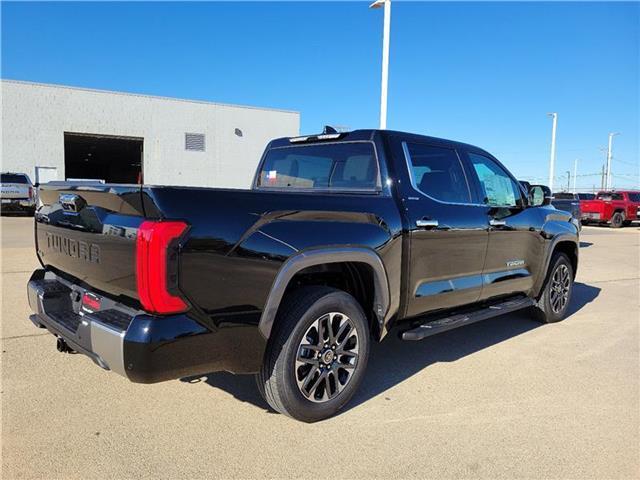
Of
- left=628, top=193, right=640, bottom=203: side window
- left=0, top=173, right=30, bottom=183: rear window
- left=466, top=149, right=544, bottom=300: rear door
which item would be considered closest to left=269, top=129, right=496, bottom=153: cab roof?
left=466, top=149, right=544, bottom=300: rear door

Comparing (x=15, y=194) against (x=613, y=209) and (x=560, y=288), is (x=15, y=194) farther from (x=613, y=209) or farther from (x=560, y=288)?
(x=613, y=209)

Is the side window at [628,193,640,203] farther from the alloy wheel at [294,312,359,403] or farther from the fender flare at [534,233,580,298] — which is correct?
the alloy wheel at [294,312,359,403]

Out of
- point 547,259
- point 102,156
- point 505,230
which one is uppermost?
point 102,156

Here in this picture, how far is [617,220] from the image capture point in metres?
24.7

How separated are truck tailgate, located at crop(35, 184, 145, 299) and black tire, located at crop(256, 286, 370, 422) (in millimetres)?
905

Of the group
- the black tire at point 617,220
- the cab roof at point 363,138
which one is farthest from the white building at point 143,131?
the cab roof at point 363,138

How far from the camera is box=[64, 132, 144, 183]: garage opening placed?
1174 inches

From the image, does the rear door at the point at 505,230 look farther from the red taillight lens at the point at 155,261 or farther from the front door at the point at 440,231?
the red taillight lens at the point at 155,261

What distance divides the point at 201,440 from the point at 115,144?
32.8 m

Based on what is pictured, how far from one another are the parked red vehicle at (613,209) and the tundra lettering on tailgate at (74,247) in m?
25.3

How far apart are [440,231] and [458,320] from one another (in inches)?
29.0

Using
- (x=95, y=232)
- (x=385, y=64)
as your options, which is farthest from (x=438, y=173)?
(x=385, y=64)

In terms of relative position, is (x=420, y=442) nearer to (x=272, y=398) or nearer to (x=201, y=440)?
(x=272, y=398)

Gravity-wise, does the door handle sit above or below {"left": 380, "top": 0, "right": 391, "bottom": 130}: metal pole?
below
